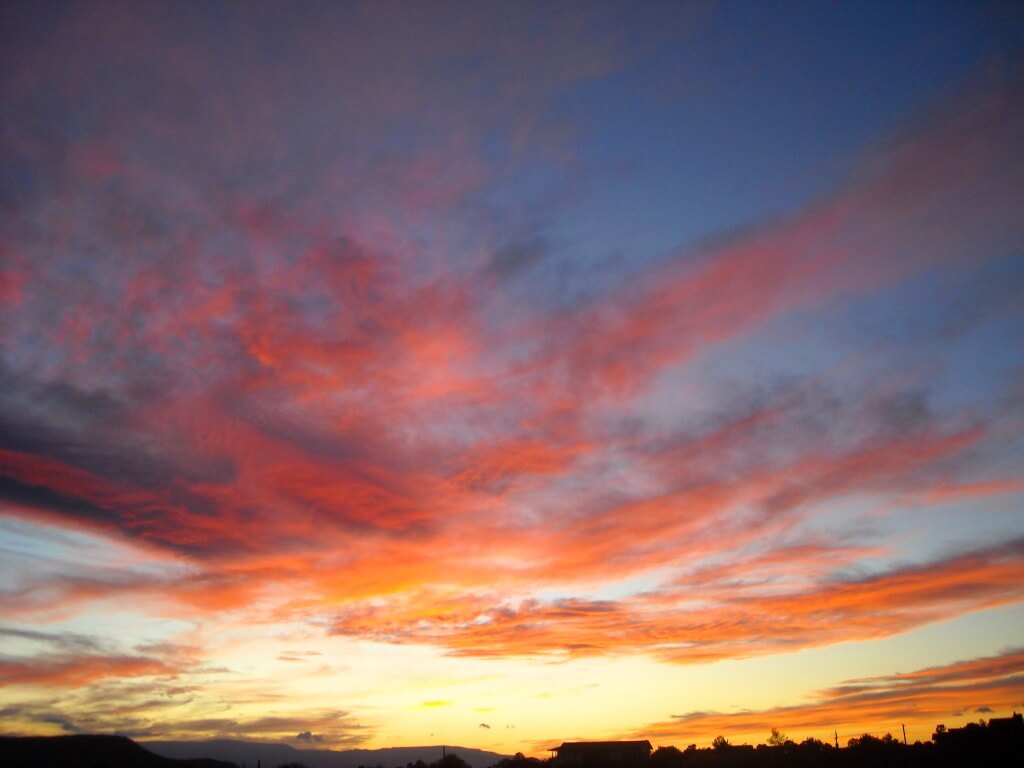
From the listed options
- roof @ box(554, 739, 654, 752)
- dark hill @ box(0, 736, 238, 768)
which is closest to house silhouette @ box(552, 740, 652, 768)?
roof @ box(554, 739, 654, 752)

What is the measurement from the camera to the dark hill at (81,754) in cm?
6812

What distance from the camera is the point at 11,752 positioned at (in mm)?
67938

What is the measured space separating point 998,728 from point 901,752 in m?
8.14

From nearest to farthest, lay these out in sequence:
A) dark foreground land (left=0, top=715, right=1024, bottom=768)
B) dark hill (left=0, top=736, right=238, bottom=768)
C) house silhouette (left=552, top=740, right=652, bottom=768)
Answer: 1. dark foreground land (left=0, top=715, right=1024, bottom=768)
2. dark hill (left=0, top=736, right=238, bottom=768)
3. house silhouette (left=552, top=740, right=652, bottom=768)

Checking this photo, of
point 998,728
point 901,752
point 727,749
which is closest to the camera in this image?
point 998,728

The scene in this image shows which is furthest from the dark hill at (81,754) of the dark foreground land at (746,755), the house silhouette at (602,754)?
the house silhouette at (602,754)

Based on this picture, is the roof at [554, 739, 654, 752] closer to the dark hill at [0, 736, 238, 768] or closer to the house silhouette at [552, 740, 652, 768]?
the house silhouette at [552, 740, 652, 768]

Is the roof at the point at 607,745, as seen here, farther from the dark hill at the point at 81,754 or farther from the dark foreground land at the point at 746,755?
the dark hill at the point at 81,754

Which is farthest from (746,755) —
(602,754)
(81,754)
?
(81,754)

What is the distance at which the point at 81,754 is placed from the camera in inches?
2894

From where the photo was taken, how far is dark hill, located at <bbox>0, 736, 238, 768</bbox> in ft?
224

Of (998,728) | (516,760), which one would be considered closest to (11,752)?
(516,760)

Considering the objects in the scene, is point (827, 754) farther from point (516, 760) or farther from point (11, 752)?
point (11, 752)

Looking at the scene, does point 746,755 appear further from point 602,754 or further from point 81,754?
point 81,754
